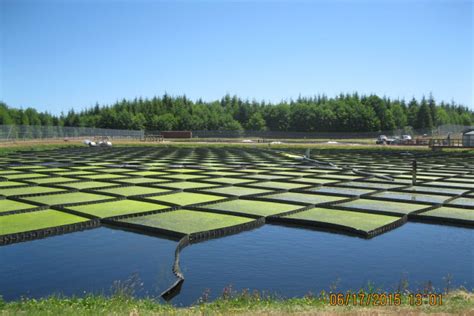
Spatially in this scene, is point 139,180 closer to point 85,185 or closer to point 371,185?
point 85,185

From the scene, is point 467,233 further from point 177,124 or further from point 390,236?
point 177,124

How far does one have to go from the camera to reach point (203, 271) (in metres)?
11.6

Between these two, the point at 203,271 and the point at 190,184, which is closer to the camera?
the point at 203,271

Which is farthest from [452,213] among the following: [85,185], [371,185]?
[85,185]

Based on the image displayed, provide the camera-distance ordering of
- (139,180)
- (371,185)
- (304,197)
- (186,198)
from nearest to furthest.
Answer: (186,198) < (304,197) < (371,185) < (139,180)

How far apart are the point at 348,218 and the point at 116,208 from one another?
8665 millimetres

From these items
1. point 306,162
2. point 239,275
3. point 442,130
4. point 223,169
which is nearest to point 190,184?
point 223,169

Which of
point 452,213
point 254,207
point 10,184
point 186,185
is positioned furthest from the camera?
point 186,185

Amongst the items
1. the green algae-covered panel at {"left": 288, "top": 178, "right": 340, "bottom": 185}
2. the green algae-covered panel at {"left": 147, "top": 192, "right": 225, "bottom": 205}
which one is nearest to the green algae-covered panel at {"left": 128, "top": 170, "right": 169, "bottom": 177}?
the green algae-covered panel at {"left": 147, "top": 192, "right": 225, "bottom": 205}

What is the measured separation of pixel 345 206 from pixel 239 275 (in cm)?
903

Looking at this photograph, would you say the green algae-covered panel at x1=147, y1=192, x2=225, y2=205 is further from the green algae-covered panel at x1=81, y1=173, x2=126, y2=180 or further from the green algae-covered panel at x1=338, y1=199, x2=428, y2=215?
the green algae-covered panel at x1=81, y1=173, x2=126, y2=180

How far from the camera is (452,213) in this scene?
17844 mm

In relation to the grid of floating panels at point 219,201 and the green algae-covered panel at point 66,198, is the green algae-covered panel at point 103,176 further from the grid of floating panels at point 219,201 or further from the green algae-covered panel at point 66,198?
the green algae-covered panel at point 66,198

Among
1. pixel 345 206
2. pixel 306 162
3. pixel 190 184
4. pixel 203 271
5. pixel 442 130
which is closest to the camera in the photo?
pixel 203 271
